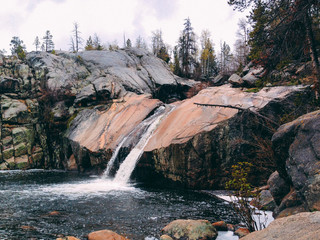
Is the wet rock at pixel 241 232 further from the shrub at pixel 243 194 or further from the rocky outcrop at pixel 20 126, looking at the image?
the rocky outcrop at pixel 20 126

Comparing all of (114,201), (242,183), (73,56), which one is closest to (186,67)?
(73,56)

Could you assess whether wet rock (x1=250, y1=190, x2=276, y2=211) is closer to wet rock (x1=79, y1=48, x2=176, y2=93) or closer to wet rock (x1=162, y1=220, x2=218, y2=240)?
wet rock (x1=162, y1=220, x2=218, y2=240)

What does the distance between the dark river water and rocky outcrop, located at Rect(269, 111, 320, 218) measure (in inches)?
80.2

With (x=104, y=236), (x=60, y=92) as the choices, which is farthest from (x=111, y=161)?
(x=60, y=92)

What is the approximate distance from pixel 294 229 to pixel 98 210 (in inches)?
271

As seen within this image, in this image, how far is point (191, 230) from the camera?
6.20m

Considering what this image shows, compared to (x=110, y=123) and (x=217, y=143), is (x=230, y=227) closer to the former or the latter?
(x=217, y=143)

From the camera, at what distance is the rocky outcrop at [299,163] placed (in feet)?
16.3

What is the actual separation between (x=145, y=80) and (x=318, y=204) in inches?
1066

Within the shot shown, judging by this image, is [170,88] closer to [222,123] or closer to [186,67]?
[186,67]

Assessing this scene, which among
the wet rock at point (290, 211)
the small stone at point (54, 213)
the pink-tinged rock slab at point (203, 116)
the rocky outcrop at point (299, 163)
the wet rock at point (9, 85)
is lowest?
the small stone at point (54, 213)

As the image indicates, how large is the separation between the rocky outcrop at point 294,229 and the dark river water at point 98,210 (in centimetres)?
359

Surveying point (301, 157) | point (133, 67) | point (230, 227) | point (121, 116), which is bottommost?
point (230, 227)

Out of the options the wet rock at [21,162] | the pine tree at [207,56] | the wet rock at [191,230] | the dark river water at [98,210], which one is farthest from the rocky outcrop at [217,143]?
the pine tree at [207,56]
